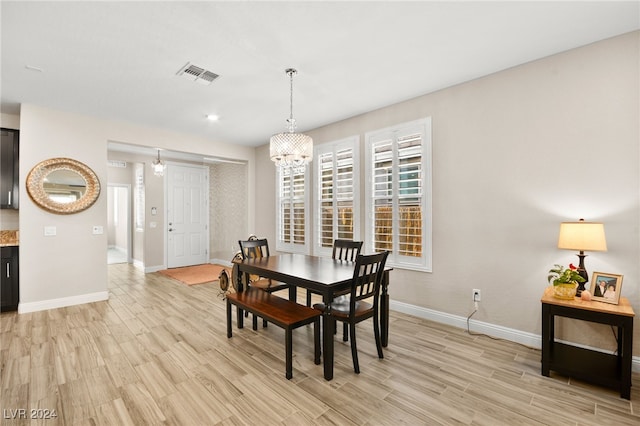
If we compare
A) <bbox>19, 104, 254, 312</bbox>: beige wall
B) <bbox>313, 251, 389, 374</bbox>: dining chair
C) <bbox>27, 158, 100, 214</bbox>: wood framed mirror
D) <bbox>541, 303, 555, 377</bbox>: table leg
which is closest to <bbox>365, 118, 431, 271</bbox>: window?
<bbox>313, 251, 389, 374</bbox>: dining chair

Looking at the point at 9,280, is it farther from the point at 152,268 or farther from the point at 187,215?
the point at 187,215

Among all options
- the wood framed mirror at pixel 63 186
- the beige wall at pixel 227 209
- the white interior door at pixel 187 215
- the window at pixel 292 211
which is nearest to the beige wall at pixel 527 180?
the window at pixel 292 211

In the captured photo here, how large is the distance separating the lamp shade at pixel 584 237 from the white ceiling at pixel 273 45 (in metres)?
1.60

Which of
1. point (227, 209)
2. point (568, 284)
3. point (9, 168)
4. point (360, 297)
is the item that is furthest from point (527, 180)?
point (9, 168)

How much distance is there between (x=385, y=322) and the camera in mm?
2873

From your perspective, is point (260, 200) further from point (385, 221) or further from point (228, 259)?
point (385, 221)

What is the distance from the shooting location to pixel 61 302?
13.5 feet

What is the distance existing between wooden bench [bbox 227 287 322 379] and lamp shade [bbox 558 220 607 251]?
2.15 meters

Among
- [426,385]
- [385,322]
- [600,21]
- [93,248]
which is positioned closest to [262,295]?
[385,322]

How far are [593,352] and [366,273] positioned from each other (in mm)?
2066

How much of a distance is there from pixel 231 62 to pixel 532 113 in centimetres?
298

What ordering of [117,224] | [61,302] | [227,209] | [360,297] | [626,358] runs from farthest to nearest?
[117,224] → [227,209] → [61,302] → [360,297] → [626,358]

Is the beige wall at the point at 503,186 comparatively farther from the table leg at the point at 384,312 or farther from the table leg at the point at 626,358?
the table leg at the point at 384,312

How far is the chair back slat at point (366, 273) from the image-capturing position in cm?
235
